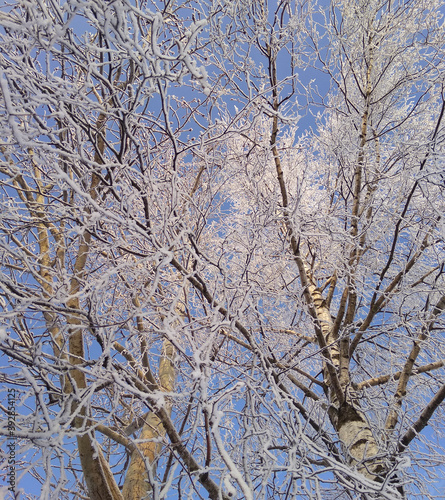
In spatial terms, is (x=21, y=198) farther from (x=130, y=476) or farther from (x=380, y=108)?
(x=380, y=108)

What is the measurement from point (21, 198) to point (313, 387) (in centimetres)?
349

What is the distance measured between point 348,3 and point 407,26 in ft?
2.12

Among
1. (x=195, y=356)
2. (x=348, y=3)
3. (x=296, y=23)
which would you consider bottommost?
Result: (x=195, y=356)

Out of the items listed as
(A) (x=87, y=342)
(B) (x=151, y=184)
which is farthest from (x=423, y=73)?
(A) (x=87, y=342)

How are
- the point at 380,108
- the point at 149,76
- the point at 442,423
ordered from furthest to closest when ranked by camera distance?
1. the point at 380,108
2. the point at 442,423
3. the point at 149,76

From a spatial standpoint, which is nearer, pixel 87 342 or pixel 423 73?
pixel 423 73

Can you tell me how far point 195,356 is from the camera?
130 centimetres

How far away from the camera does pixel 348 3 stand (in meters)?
3.89

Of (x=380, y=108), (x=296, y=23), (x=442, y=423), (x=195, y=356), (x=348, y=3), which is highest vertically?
(x=348, y=3)

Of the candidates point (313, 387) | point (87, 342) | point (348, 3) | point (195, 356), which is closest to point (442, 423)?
point (313, 387)

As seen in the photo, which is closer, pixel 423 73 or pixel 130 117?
pixel 130 117

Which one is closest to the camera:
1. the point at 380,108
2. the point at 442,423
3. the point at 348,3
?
the point at 442,423

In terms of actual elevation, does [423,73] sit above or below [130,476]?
above

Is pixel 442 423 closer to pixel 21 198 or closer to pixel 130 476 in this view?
pixel 130 476
